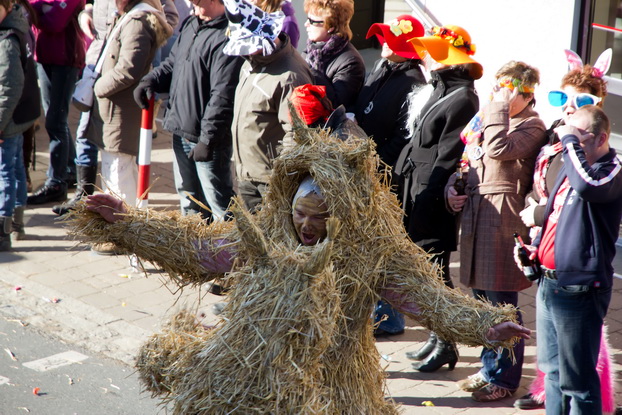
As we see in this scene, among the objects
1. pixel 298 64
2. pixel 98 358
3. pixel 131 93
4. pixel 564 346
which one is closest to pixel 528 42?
pixel 298 64

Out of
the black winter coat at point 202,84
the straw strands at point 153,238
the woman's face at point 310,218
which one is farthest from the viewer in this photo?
the black winter coat at point 202,84

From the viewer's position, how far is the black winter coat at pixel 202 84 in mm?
5781

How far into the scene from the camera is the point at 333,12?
235 inches

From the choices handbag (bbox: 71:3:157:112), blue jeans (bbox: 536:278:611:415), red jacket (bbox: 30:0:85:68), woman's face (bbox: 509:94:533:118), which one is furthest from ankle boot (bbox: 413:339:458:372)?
red jacket (bbox: 30:0:85:68)

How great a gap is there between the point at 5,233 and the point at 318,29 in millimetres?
3251

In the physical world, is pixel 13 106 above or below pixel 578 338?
above

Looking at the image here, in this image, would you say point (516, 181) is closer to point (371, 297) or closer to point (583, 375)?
point (583, 375)

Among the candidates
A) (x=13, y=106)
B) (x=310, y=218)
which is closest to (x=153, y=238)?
(x=310, y=218)

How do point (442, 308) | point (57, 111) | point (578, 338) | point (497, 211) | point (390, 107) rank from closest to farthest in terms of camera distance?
point (442, 308) → point (578, 338) → point (497, 211) → point (390, 107) → point (57, 111)

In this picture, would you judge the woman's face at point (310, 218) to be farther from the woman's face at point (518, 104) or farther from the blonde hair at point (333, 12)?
the blonde hair at point (333, 12)

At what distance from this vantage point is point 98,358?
533cm

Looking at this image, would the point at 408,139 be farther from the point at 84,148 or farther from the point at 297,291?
the point at 84,148

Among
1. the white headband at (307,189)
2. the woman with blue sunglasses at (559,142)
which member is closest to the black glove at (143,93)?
the woman with blue sunglasses at (559,142)

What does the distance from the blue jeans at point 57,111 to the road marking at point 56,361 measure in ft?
10.2
